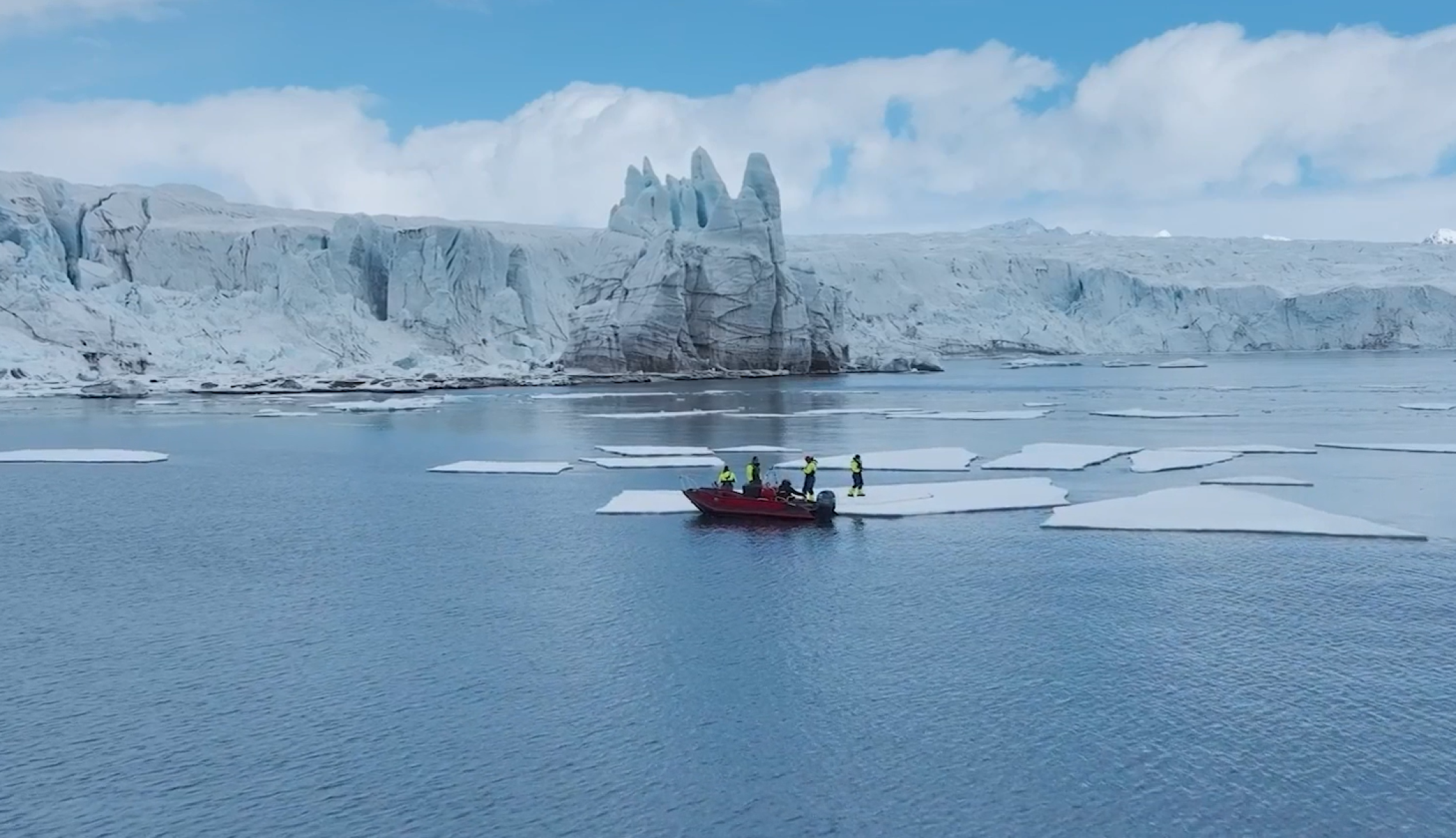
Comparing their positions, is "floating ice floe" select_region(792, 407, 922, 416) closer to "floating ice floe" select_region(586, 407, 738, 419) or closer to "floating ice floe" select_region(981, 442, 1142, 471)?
"floating ice floe" select_region(586, 407, 738, 419)

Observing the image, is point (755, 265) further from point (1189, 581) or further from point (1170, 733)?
point (1170, 733)

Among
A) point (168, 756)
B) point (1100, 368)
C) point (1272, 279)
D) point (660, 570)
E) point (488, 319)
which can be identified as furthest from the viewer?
point (1272, 279)

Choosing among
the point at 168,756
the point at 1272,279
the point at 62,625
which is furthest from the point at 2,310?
the point at 1272,279

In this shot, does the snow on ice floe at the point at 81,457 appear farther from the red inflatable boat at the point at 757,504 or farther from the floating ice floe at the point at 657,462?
the red inflatable boat at the point at 757,504

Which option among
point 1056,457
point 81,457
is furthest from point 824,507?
point 81,457

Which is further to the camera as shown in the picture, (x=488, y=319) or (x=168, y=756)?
(x=488, y=319)

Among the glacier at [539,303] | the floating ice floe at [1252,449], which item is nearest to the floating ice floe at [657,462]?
the floating ice floe at [1252,449]

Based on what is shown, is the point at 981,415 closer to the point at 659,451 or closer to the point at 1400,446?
the point at 1400,446
